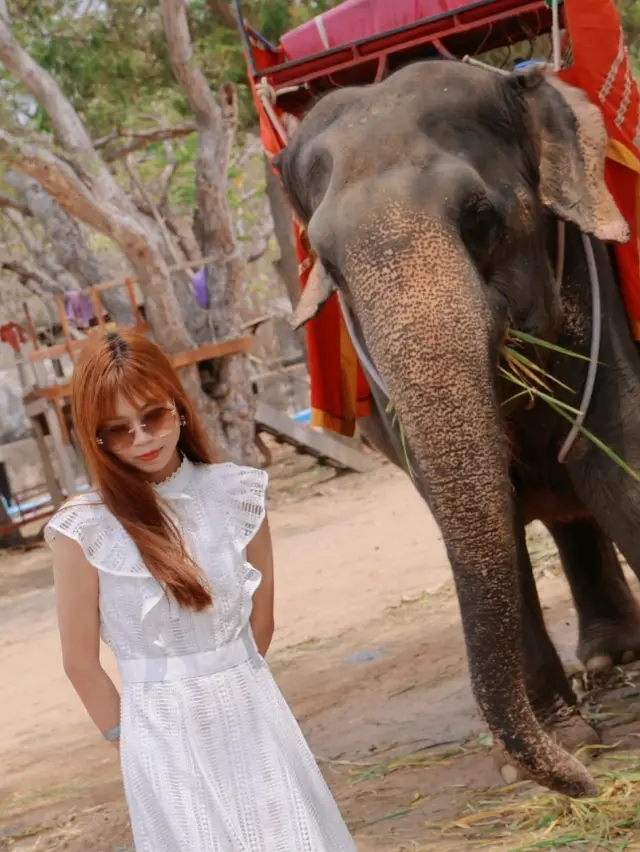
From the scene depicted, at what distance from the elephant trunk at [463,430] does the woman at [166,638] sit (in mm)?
656

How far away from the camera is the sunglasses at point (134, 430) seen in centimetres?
243

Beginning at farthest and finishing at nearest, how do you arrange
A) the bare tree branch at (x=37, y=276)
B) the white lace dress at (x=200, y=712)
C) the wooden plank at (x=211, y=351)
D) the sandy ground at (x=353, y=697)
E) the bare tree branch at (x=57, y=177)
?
the bare tree branch at (x=37, y=276) → the wooden plank at (x=211, y=351) → the bare tree branch at (x=57, y=177) → the sandy ground at (x=353, y=697) → the white lace dress at (x=200, y=712)

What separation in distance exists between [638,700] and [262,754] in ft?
7.68

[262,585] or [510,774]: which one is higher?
[262,585]

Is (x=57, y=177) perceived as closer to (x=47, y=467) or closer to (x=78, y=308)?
(x=47, y=467)

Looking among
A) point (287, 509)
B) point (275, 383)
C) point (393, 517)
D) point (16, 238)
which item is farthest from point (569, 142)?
point (16, 238)

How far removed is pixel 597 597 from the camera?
5117mm

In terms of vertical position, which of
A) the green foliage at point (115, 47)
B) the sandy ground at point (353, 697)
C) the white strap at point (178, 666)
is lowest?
the sandy ground at point (353, 697)

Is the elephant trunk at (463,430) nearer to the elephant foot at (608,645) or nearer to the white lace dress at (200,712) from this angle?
the white lace dress at (200,712)

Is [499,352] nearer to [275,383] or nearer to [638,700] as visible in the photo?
[638,700]

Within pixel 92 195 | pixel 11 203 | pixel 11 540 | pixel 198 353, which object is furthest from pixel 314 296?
pixel 11 203

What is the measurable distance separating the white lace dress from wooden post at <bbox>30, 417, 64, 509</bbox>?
40.5 feet

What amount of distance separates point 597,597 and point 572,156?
2.09 meters

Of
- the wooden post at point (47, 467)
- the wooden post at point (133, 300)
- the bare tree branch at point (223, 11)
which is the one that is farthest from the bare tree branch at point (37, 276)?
the wooden post at point (133, 300)
